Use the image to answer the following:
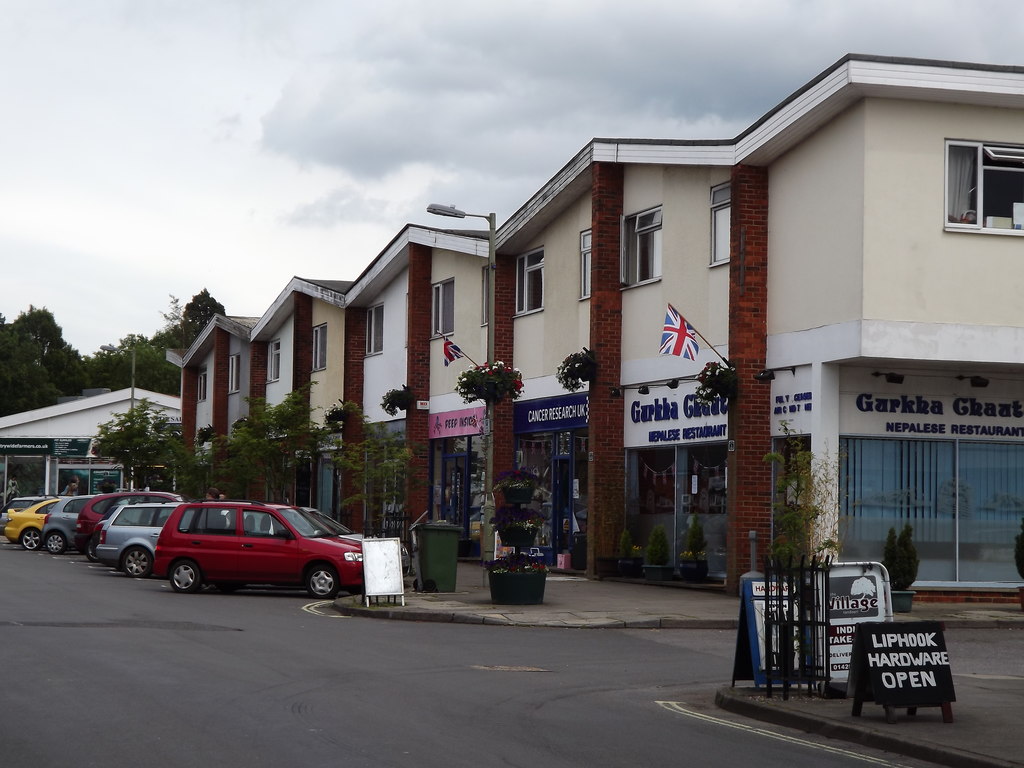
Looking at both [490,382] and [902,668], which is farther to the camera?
[490,382]

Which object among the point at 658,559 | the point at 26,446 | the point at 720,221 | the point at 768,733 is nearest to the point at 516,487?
the point at 658,559

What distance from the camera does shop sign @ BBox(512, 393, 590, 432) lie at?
29094 millimetres

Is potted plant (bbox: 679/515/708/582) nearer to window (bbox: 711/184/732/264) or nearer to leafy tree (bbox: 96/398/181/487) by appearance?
window (bbox: 711/184/732/264)

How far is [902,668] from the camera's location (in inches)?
425

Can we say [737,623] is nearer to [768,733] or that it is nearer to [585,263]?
[768,733]

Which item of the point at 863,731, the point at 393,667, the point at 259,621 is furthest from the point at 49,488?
the point at 863,731

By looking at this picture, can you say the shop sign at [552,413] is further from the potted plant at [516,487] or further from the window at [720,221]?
the potted plant at [516,487]

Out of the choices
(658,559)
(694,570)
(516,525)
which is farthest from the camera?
(658,559)

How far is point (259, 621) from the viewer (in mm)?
18906

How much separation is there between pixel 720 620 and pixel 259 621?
626 centimetres

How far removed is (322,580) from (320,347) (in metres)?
23.2

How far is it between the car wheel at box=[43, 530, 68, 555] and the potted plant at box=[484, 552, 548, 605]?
762 inches

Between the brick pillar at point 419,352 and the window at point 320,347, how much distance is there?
845 cm

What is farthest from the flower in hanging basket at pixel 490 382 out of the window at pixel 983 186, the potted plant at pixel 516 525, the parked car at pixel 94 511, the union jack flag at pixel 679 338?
the parked car at pixel 94 511
